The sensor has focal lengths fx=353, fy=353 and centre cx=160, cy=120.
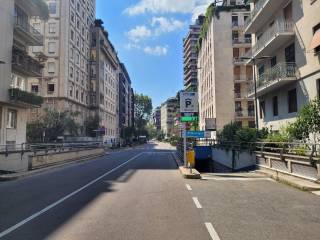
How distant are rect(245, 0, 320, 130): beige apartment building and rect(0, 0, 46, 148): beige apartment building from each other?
67.5 ft

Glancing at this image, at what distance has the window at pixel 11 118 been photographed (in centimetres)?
3105

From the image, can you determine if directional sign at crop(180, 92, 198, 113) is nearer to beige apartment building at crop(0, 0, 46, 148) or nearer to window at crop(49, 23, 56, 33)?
beige apartment building at crop(0, 0, 46, 148)

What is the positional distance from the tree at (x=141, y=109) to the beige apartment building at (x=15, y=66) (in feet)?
355

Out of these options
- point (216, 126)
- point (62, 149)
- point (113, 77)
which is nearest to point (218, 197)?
point (62, 149)

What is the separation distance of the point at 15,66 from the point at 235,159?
65.9 ft

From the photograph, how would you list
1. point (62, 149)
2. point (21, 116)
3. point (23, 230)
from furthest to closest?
1. point (21, 116)
2. point (62, 149)
3. point (23, 230)

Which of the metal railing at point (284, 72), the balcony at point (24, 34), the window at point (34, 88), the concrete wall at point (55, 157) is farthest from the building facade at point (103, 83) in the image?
the metal railing at point (284, 72)

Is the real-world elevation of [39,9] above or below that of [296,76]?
above

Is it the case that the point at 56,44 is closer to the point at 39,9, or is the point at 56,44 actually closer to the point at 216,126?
the point at 39,9

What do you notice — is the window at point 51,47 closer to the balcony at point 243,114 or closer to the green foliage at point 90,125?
the green foliage at point 90,125

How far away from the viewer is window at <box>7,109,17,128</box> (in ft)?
102

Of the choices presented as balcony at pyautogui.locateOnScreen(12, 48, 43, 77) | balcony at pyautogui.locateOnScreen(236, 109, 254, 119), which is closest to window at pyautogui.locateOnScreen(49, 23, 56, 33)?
balcony at pyautogui.locateOnScreen(12, 48, 43, 77)

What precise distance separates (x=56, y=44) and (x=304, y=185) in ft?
169

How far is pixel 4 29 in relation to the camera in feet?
95.8
